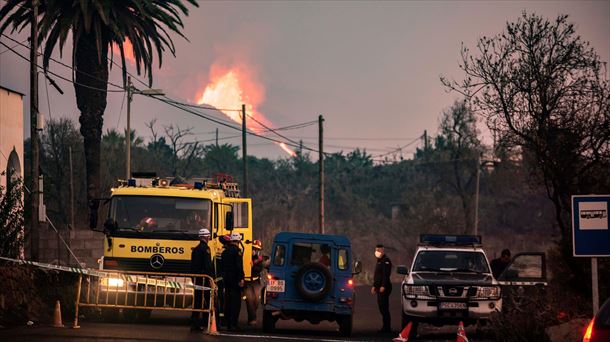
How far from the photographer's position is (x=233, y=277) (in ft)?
75.6

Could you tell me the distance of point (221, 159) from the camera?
119 metres

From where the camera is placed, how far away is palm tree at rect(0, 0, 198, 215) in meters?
43.5

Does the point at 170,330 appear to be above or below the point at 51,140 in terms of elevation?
below

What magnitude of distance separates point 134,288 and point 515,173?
71502 mm

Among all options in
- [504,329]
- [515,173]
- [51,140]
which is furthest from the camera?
[515,173]

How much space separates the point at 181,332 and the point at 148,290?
1.98 meters

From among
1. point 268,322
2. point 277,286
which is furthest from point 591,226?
point 268,322

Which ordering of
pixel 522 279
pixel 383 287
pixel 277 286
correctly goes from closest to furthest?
pixel 277 286, pixel 383 287, pixel 522 279

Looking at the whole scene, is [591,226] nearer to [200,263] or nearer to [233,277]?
[233,277]

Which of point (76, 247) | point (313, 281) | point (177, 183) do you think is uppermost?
point (177, 183)

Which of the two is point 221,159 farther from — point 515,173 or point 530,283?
point 530,283

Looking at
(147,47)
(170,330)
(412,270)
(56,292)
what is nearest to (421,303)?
(412,270)

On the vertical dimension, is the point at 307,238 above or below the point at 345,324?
above

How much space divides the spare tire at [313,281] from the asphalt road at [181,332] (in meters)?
0.88
